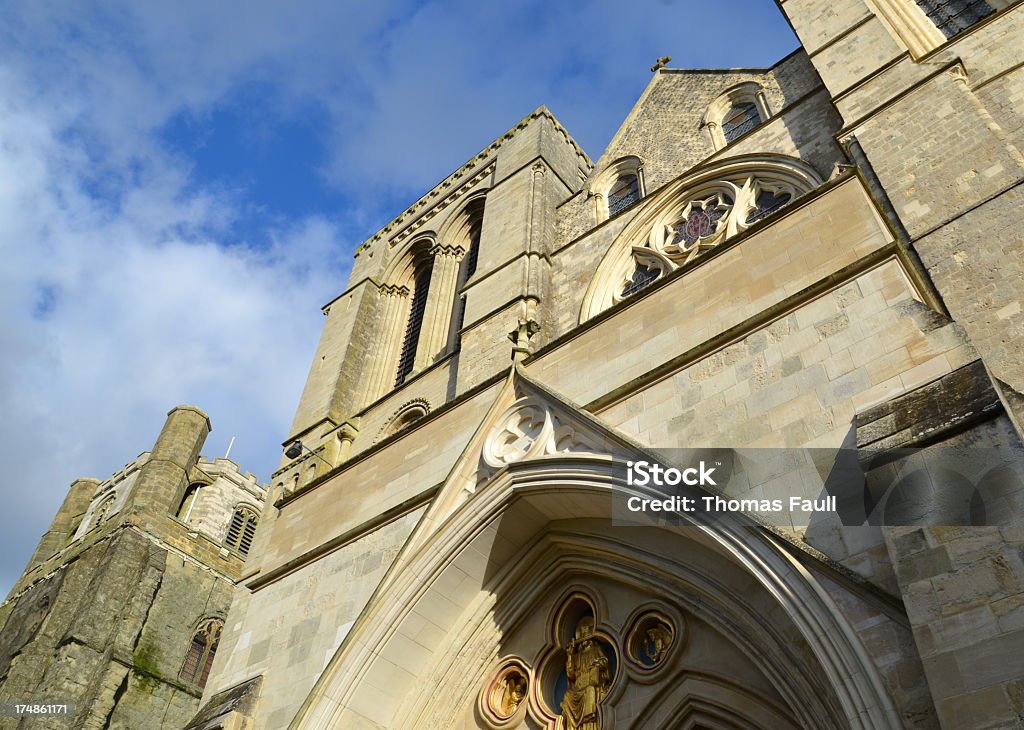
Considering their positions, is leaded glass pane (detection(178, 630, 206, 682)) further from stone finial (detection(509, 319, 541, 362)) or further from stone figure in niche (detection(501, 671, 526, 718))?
stone figure in niche (detection(501, 671, 526, 718))

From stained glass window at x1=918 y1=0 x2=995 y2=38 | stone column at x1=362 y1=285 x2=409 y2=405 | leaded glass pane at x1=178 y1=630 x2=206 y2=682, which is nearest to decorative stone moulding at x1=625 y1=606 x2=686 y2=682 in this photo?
stained glass window at x1=918 y1=0 x2=995 y2=38

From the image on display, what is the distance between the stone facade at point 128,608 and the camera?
20750 mm

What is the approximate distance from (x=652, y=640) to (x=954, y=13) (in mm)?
9166

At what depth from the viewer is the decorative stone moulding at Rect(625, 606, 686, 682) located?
582cm

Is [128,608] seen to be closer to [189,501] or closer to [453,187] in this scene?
[189,501]

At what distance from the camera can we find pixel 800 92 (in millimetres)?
11570

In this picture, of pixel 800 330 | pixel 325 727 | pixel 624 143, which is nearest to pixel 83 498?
pixel 624 143

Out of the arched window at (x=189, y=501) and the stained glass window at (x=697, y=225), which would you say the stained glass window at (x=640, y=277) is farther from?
the arched window at (x=189, y=501)

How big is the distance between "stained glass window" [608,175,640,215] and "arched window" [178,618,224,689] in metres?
16.6

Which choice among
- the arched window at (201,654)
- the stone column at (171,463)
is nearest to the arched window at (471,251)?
the arched window at (201,654)

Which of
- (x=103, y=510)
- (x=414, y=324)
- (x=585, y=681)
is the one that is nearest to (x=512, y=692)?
(x=585, y=681)

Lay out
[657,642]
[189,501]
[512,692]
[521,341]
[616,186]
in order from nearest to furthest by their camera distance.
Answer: [657,642] < [512,692] < [521,341] < [616,186] < [189,501]

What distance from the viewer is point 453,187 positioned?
1816 cm

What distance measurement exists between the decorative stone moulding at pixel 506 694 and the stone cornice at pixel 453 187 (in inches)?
477
